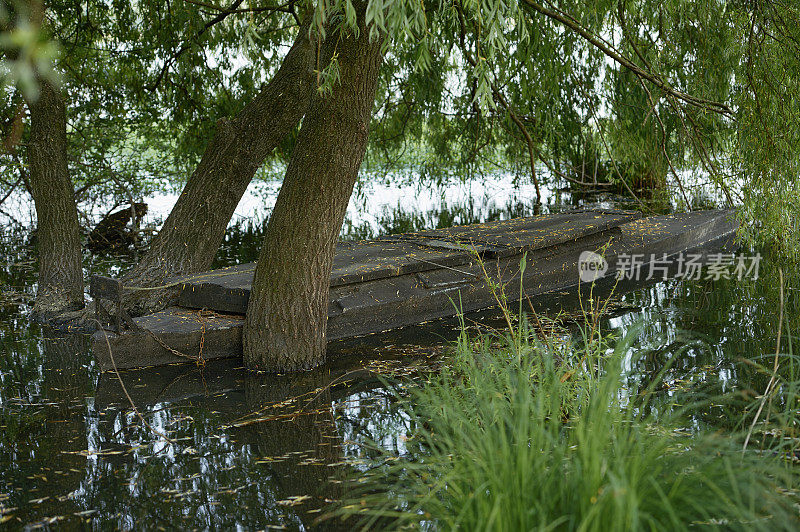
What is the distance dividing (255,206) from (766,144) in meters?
8.45

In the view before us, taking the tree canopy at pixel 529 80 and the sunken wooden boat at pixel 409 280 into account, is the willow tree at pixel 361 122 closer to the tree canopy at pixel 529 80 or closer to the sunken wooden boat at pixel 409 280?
the tree canopy at pixel 529 80

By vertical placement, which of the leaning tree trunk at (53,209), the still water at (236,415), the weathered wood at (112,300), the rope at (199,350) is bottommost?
the still water at (236,415)

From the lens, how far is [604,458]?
2.10 metres

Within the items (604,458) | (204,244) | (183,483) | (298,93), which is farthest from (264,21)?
(604,458)

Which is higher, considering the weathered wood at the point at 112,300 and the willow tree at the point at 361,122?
the willow tree at the point at 361,122

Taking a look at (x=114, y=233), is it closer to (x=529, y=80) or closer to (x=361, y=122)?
(x=529, y=80)

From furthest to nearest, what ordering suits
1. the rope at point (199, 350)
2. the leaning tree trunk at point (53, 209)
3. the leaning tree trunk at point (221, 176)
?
the leaning tree trunk at point (221, 176)
the leaning tree trunk at point (53, 209)
the rope at point (199, 350)

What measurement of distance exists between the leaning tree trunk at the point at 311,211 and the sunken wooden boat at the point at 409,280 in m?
0.39

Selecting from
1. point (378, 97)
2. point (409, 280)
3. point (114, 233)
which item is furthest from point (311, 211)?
point (114, 233)

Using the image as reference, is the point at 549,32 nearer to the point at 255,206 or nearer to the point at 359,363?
Answer: the point at 359,363

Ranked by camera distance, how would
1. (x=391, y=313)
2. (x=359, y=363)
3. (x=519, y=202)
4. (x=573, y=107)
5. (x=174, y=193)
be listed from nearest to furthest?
(x=359, y=363), (x=391, y=313), (x=573, y=107), (x=519, y=202), (x=174, y=193)

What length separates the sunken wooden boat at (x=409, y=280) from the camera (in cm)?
451

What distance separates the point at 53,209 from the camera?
18.6ft

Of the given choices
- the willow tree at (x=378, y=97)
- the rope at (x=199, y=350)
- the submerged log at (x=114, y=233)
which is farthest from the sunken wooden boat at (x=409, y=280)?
the submerged log at (x=114, y=233)
